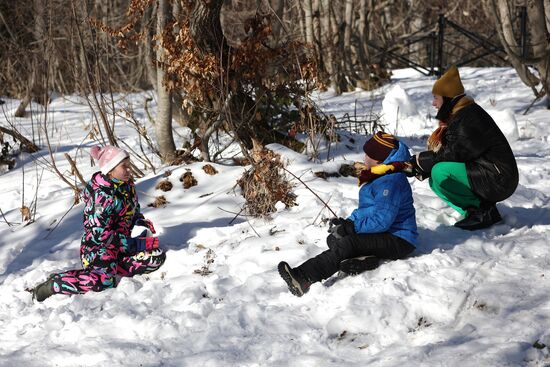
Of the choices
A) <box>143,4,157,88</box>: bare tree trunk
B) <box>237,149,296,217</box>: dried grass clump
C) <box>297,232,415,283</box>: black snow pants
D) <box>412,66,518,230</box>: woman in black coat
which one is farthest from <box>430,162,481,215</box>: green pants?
<box>143,4,157,88</box>: bare tree trunk

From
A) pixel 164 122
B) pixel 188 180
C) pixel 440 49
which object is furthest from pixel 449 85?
pixel 440 49

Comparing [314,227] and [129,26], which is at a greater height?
[129,26]

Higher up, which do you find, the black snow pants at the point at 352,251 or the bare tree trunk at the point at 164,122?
the bare tree trunk at the point at 164,122

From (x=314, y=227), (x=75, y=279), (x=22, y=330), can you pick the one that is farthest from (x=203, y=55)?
(x=22, y=330)

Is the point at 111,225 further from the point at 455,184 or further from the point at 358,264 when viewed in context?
the point at 455,184

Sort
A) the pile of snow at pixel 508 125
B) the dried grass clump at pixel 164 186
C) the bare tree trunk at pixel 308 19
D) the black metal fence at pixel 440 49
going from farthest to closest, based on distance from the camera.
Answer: the black metal fence at pixel 440 49
the bare tree trunk at pixel 308 19
the pile of snow at pixel 508 125
the dried grass clump at pixel 164 186

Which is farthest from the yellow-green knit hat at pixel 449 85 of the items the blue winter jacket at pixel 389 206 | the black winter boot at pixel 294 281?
the black winter boot at pixel 294 281

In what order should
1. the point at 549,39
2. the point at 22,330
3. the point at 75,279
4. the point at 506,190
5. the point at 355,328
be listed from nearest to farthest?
the point at 355,328 < the point at 22,330 < the point at 75,279 < the point at 506,190 < the point at 549,39

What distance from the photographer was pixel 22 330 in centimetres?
404

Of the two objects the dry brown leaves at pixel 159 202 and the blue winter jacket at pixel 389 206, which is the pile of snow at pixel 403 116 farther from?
the blue winter jacket at pixel 389 206

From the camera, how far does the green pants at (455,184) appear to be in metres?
4.99

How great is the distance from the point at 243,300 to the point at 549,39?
25.4ft

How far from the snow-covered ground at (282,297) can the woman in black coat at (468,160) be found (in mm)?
212

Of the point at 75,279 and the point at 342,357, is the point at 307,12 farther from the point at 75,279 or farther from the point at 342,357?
the point at 342,357
